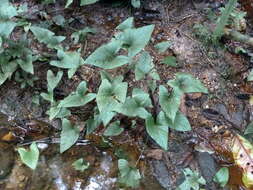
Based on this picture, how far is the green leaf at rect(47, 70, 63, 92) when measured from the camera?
9.34 feet

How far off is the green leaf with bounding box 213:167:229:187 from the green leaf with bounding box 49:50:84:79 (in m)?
1.24

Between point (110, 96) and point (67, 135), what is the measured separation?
1.40 ft

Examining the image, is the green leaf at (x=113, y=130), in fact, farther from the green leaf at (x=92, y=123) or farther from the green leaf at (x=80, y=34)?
the green leaf at (x=80, y=34)

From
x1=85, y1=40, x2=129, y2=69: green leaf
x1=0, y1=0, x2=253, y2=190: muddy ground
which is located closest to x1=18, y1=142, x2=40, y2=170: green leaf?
x1=0, y1=0, x2=253, y2=190: muddy ground

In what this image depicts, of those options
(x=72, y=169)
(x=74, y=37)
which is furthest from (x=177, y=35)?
(x=72, y=169)

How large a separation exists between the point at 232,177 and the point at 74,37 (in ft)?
5.36

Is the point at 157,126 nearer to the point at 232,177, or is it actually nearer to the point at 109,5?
the point at 232,177

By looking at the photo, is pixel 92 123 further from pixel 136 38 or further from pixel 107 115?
pixel 136 38

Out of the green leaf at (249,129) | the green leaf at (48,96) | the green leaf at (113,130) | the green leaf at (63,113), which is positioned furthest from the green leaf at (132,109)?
the green leaf at (249,129)

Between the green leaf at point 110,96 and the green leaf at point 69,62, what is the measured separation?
0.41 m

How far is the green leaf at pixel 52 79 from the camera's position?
9.34ft

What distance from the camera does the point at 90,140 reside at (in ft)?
9.09

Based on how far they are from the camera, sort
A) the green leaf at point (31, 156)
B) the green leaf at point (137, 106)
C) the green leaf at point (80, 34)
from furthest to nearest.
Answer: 1. the green leaf at point (80, 34)
2. the green leaf at point (137, 106)
3. the green leaf at point (31, 156)

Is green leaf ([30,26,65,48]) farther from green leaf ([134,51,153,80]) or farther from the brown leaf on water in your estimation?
the brown leaf on water
